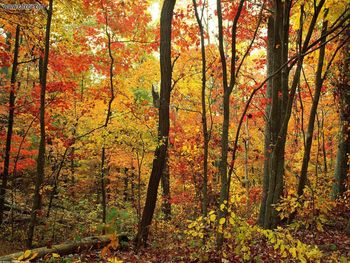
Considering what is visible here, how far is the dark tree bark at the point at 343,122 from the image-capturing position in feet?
29.2

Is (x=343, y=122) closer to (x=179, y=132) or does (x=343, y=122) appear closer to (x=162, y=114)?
(x=162, y=114)

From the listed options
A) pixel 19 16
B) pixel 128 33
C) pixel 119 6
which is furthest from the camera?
pixel 128 33

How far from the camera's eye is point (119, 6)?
12.1 m

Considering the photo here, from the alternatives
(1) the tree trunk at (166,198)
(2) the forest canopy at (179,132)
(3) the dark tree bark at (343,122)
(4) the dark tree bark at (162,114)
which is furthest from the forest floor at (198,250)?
(1) the tree trunk at (166,198)

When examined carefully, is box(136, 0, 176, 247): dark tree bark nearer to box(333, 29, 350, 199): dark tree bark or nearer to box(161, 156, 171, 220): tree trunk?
box(333, 29, 350, 199): dark tree bark

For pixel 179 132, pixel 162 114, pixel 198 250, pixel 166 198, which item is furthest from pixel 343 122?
pixel 166 198

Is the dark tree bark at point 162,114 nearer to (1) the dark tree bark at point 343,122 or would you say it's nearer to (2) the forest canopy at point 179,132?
(2) the forest canopy at point 179,132

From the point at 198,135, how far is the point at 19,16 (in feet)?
25.4

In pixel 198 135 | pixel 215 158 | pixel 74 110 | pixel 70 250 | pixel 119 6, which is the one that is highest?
pixel 119 6

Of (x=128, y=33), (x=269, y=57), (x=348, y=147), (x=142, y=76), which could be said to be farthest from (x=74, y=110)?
(x=348, y=147)

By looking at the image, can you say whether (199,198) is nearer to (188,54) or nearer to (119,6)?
(188,54)

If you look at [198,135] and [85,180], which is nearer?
[198,135]

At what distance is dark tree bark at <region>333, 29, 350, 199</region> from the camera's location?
8906mm

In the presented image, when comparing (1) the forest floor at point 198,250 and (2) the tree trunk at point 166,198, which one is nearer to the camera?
(1) the forest floor at point 198,250
